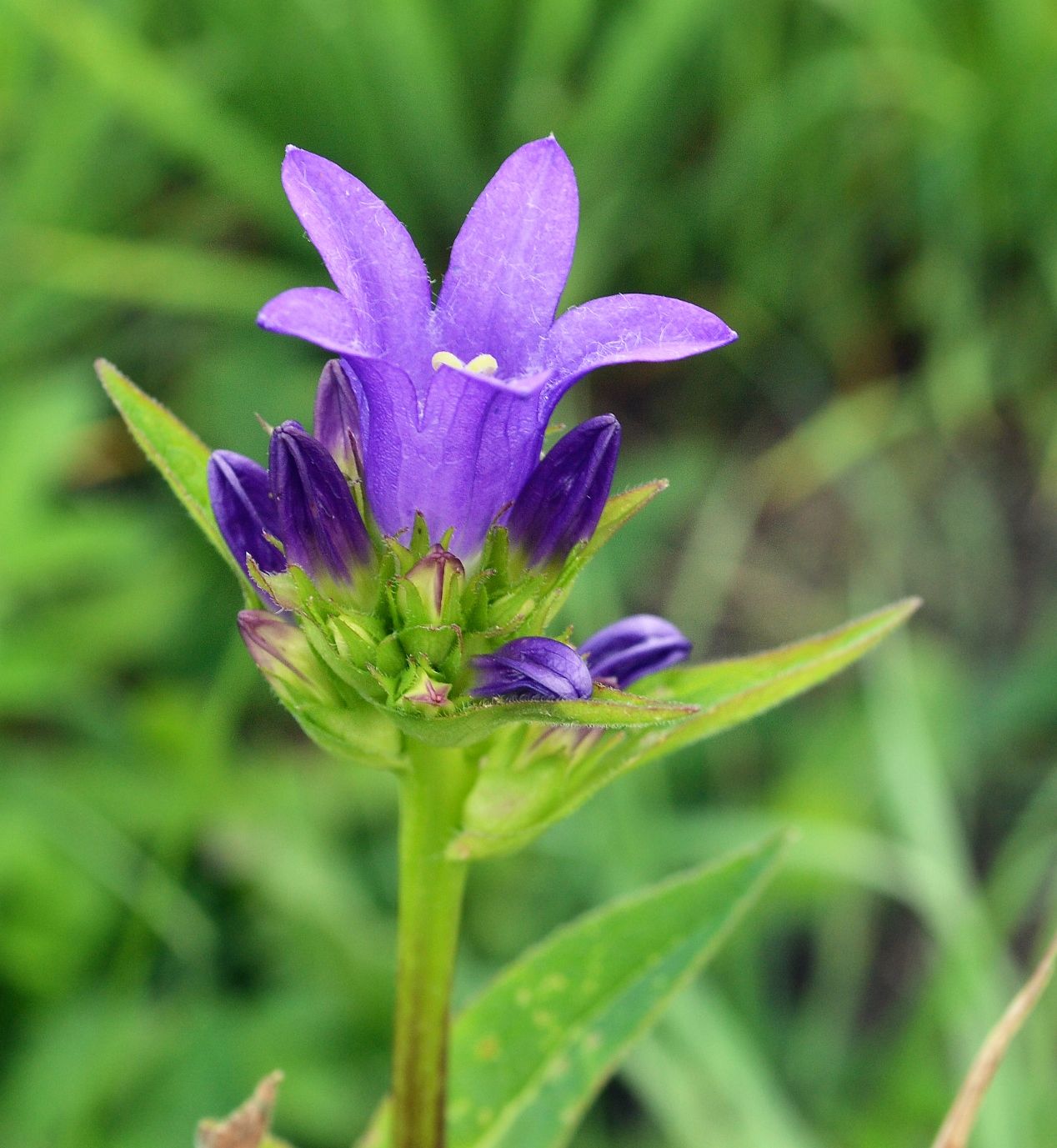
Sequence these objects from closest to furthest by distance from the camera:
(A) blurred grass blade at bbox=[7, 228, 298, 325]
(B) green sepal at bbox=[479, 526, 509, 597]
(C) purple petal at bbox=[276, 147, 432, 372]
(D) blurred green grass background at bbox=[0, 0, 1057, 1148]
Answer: (C) purple petal at bbox=[276, 147, 432, 372] → (B) green sepal at bbox=[479, 526, 509, 597] → (D) blurred green grass background at bbox=[0, 0, 1057, 1148] → (A) blurred grass blade at bbox=[7, 228, 298, 325]

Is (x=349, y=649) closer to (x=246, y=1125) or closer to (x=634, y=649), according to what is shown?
(x=634, y=649)

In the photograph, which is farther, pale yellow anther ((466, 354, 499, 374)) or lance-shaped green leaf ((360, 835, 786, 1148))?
lance-shaped green leaf ((360, 835, 786, 1148))

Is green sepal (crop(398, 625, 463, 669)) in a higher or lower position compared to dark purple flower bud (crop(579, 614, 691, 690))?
higher

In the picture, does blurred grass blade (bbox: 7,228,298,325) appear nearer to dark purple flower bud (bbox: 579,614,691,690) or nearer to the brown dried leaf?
dark purple flower bud (bbox: 579,614,691,690)

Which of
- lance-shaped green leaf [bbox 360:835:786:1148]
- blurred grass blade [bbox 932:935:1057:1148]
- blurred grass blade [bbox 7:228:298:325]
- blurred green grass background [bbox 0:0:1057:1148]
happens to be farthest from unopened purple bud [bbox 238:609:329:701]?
blurred grass blade [bbox 7:228:298:325]

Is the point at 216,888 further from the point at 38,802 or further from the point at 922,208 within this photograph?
the point at 922,208

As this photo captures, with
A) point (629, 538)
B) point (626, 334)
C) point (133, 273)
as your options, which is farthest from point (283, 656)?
point (133, 273)

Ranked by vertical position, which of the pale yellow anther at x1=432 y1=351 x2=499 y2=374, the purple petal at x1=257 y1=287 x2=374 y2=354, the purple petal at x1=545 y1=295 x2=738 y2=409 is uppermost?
the purple petal at x1=257 y1=287 x2=374 y2=354

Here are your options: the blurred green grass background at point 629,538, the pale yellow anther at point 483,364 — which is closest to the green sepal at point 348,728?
the pale yellow anther at point 483,364
